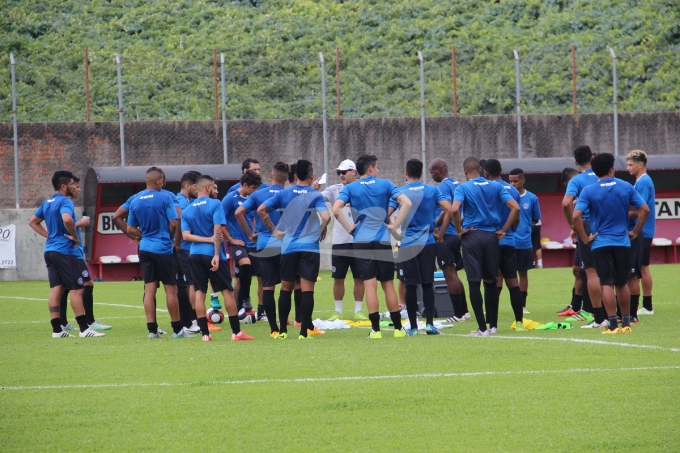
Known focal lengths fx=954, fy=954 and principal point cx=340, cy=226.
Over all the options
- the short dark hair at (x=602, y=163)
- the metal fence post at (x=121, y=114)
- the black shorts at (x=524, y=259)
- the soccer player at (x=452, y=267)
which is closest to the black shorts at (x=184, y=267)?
the soccer player at (x=452, y=267)

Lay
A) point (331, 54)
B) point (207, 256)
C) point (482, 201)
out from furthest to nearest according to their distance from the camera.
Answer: point (331, 54)
point (207, 256)
point (482, 201)

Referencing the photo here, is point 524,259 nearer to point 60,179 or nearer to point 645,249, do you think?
point 645,249

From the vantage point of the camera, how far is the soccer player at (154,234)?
37.4 ft

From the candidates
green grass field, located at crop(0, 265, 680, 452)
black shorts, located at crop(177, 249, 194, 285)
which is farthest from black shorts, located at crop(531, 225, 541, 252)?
black shorts, located at crop(177, 249, 194, 285)

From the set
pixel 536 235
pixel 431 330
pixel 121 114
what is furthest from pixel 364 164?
pixel 121 114

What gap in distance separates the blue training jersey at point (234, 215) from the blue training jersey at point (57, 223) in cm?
228

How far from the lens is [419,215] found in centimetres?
1139

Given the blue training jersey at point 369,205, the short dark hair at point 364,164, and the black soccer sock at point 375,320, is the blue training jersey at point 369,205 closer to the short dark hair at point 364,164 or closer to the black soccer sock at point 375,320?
the short dark hair at point 364,164

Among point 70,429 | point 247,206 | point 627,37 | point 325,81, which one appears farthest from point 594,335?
point 627,37

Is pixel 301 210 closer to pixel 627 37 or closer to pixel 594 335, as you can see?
pixel 594 335

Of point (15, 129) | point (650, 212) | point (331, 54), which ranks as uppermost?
point (331, 54)

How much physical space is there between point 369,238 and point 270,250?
50.8 inches

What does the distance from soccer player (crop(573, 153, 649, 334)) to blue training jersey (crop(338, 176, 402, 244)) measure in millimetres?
2178

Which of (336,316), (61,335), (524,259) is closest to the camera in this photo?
(61,335)
